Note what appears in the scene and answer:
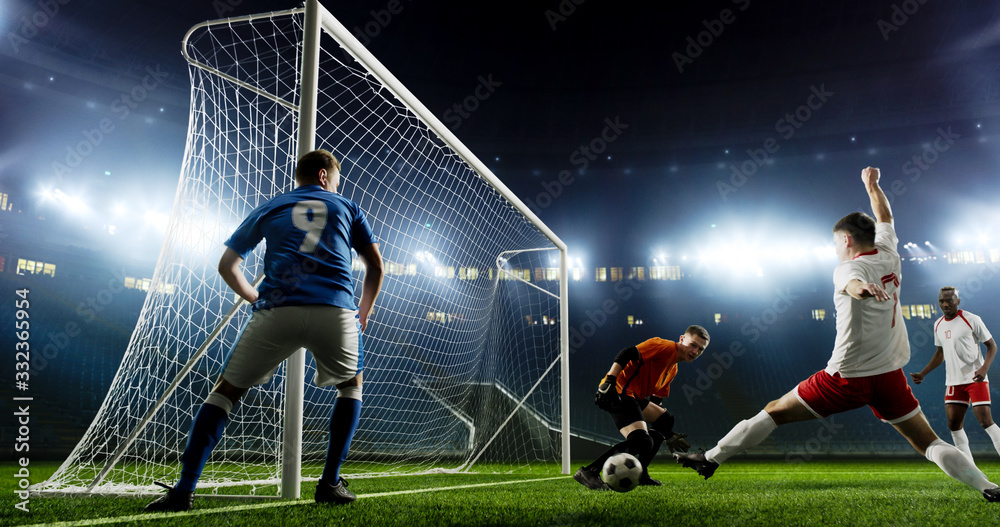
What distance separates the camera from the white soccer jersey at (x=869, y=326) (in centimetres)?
335

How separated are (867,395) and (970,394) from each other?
4.62 m

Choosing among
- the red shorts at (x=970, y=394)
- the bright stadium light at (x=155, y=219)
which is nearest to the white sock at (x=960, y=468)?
the red shorts at (x=970, y=394)

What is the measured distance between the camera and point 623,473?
153 inches

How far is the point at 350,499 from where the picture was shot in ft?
8.80

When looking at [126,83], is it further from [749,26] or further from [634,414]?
[749,26]

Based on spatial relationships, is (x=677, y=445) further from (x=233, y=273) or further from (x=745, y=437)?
(x=233, y=273)

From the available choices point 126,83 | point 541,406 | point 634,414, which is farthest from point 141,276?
point 634,414

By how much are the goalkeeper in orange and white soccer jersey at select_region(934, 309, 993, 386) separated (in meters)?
3.83

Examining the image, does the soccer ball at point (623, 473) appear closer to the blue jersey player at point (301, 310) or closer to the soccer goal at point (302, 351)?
the blue jersey player at point (301, 310)

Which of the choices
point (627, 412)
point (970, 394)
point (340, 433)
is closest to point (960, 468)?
point (627, 412)

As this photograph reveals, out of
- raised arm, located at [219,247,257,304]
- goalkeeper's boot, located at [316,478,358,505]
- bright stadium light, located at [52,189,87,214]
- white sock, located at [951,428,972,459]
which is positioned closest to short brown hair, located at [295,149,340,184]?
raised arm, located at [219,247,257,304]

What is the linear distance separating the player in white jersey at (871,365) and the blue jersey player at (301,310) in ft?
8.54

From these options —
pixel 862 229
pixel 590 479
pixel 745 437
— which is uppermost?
pixel 862 229

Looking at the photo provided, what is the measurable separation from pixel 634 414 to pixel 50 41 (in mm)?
24910
